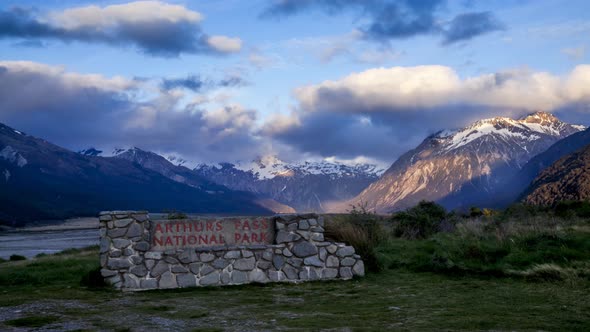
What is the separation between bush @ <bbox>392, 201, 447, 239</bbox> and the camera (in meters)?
25.4

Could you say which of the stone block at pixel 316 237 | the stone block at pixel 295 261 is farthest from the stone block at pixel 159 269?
the stone block at pixel 316 237

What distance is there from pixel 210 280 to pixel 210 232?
1157 mm

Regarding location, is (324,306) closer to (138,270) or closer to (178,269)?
(178,269)

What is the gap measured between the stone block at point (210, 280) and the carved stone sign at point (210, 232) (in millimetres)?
730

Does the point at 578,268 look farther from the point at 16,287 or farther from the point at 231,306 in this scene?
the point at 16,287

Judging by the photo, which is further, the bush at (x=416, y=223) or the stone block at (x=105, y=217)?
the bush at (x=416, y=223)

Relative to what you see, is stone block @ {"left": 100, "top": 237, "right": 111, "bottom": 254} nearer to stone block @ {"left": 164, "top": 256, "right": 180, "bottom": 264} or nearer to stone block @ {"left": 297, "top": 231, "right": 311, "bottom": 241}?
stone block @ {"left": 164, "top": 256, "right": 180, "bottom": 264}

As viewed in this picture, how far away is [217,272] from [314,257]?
2430 millimetres

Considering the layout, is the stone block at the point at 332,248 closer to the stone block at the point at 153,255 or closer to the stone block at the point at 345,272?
the stone block at the point at 345,272

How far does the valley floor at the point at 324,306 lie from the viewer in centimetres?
919

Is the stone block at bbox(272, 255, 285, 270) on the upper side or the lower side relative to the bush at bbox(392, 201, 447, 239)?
lower

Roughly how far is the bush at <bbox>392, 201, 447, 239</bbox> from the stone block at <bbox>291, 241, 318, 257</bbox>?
1011 centimetres

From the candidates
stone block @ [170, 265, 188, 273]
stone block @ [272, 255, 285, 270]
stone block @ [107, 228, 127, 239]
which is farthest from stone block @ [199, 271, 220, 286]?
stone block @ [107, 228, 127, 239]

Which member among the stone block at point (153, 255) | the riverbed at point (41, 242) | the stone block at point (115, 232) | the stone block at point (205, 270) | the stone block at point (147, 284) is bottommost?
the riverbed at point (41, 242)
